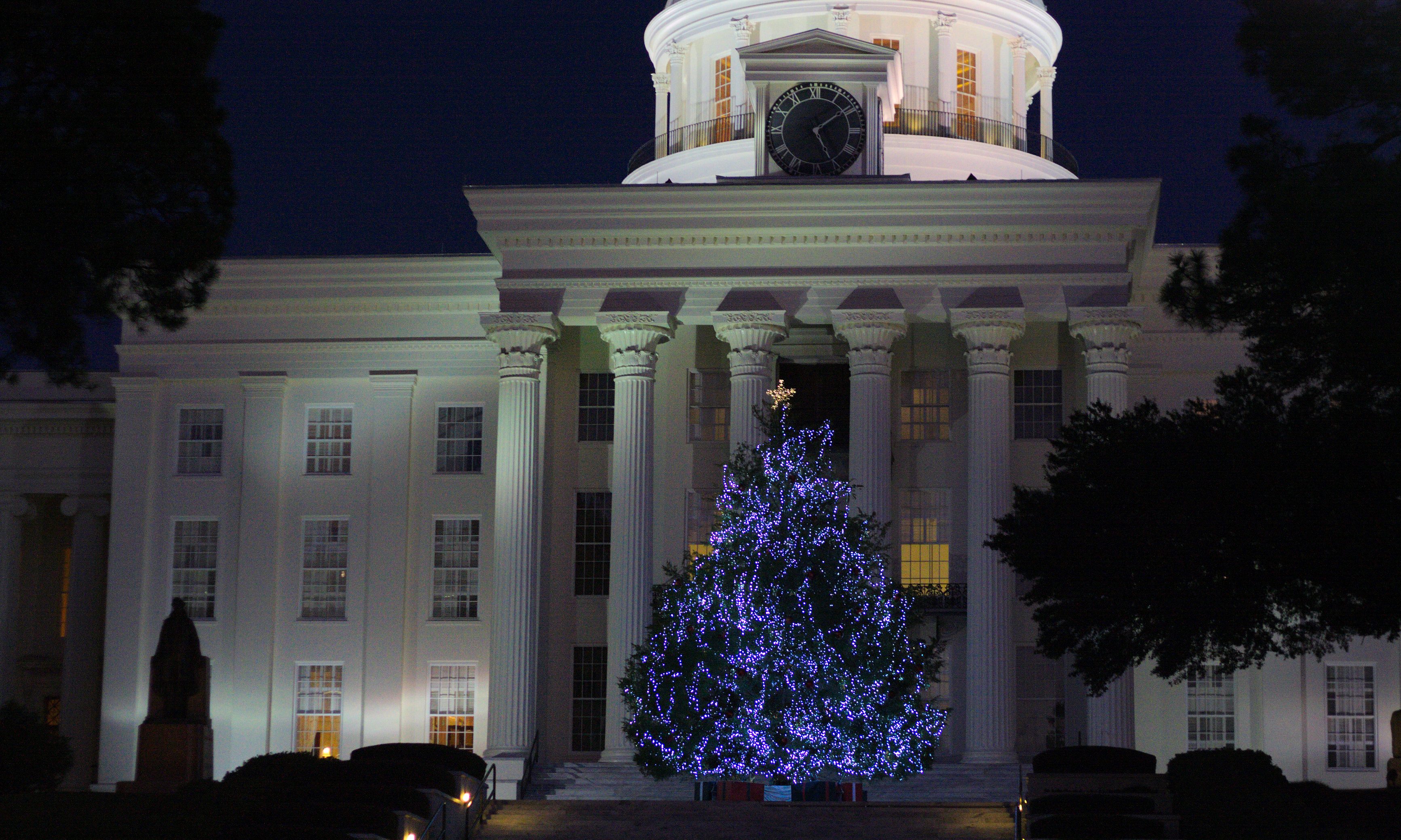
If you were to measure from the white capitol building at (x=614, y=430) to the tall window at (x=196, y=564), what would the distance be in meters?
0.07

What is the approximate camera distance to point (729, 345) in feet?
136

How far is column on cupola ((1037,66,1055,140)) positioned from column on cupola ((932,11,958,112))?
15.2 ft

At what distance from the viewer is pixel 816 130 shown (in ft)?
140

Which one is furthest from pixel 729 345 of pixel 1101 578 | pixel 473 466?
pixel 1101 578

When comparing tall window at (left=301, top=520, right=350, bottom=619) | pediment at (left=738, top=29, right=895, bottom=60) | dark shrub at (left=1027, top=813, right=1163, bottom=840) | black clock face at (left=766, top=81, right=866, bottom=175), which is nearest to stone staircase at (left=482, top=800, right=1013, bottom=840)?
dark shrub at (left=1027, top=813, right=1163, bottom=840)

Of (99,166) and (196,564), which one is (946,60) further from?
(99,166)

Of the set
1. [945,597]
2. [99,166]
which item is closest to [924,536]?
[945,597]

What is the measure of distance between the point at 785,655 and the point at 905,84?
81.2 ft

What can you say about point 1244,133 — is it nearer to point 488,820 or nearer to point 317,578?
point 488,820

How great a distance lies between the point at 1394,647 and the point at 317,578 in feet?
79.5

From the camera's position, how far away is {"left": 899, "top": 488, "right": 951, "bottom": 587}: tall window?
4238 cm

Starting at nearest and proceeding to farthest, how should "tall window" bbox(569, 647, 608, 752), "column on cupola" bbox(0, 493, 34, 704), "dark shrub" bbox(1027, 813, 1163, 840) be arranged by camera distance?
"dark shrub" bbox(1027, 813, 1163, 840) < "tall window" bbox(569, 647, 608, 752) < "column on cupola" bbox(0, 493, 34, 704)

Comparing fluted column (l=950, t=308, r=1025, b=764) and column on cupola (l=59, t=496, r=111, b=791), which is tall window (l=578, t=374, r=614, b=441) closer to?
fluted column (l=950, t=308, r=1025, b=764)

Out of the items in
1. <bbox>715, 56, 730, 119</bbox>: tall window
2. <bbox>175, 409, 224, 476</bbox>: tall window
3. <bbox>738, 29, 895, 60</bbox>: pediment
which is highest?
<bbox>715, 56, 730, 119</bbox>: tall window
